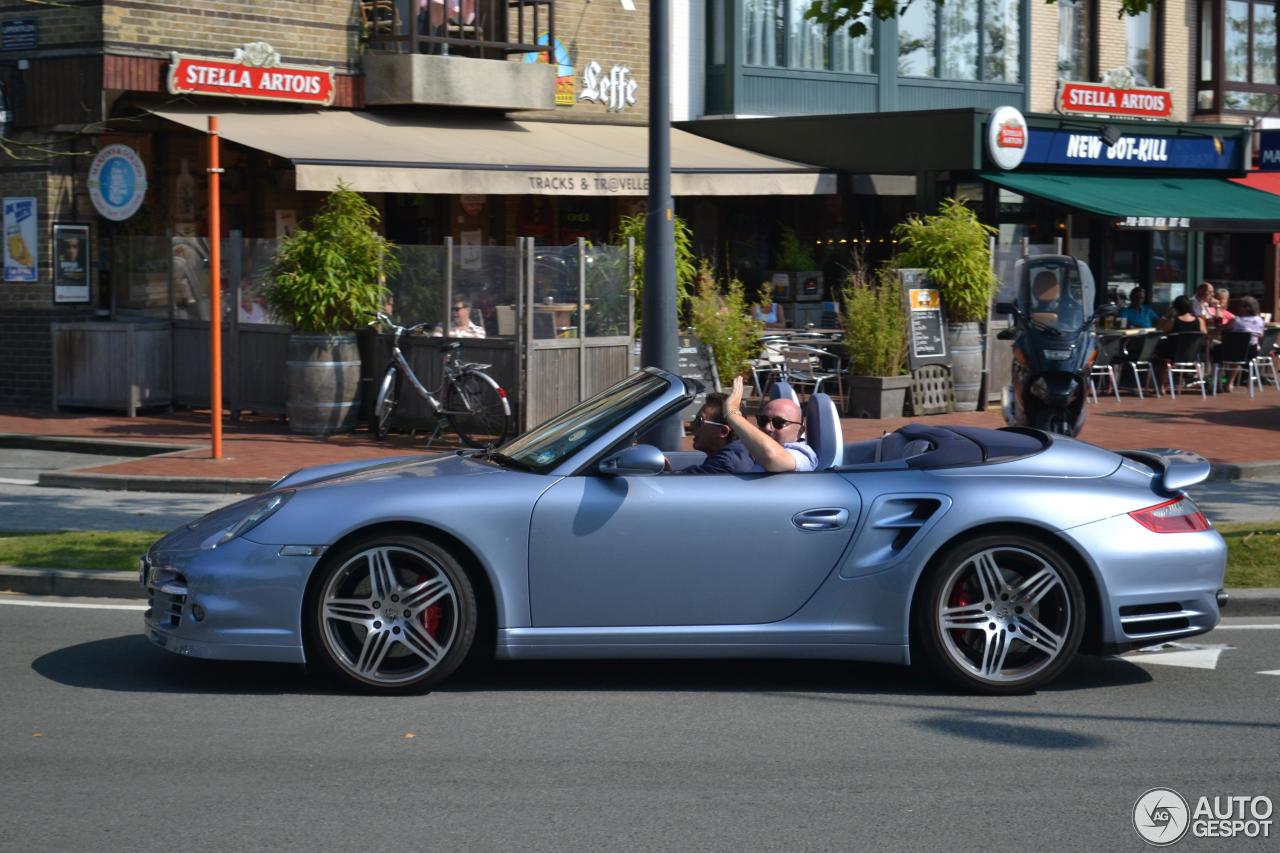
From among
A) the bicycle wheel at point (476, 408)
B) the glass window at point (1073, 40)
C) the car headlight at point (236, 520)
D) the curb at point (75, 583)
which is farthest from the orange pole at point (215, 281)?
the glass window at point (1073, 40)

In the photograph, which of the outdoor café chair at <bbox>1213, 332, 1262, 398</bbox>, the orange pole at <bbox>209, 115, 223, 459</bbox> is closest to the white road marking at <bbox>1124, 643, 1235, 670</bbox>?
the orange pole at <bbox>209, 115, 223, 459</bbox>

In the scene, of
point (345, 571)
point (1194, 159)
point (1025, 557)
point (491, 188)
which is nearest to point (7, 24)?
point (491, 188)

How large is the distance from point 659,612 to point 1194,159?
22013mm

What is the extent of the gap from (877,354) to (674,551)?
11.8 metres

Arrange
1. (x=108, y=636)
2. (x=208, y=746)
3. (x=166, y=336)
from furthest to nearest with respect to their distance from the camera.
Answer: (x=166, y=336)
(x=108, y=636)
(x=208, y=746)

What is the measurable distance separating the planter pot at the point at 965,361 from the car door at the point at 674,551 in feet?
41.2

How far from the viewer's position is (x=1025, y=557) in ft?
21.7

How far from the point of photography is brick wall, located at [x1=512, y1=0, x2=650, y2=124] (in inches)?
925

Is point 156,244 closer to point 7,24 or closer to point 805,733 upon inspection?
point 7,24

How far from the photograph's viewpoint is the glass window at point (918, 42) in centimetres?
2673

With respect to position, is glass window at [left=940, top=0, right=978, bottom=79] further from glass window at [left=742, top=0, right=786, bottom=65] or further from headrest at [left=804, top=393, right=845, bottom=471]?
headrest at [left=804, top=393, right=845, bottom=471]

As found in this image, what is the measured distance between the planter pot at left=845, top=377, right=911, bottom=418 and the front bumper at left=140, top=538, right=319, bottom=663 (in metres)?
12.1

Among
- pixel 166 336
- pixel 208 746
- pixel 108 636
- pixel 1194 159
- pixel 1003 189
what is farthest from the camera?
pixel 1194 159

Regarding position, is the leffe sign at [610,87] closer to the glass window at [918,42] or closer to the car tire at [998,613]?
the glass window at [918,42]
